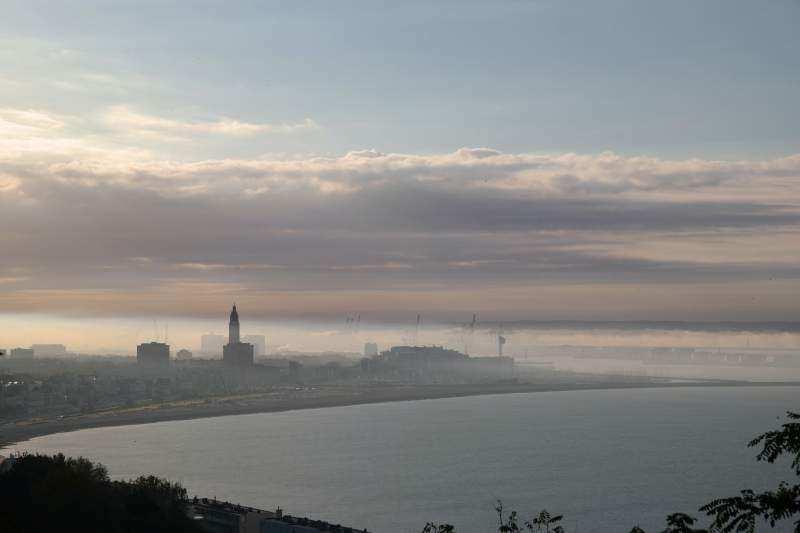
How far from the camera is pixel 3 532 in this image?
4394cm

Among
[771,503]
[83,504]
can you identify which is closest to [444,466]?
[83,504]

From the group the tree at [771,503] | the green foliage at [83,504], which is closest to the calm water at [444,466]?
the green foliage at [83,504]

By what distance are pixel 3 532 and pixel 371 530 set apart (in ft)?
135

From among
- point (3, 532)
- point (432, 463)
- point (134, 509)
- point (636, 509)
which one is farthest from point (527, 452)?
point (3, 532)

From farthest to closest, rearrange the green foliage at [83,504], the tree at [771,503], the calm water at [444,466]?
the calm water at [444,466] < the green foliage at [83,504] < the tree at [771,503]

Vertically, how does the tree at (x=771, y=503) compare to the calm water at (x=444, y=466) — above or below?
above

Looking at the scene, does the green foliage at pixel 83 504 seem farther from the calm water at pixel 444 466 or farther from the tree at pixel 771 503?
the tree at pixel 771 503

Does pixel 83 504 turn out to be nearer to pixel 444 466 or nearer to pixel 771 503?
pixel 771 503

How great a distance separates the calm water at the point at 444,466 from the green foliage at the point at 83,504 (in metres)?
22.4

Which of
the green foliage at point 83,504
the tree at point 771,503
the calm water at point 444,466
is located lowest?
the calm water at point 444,466

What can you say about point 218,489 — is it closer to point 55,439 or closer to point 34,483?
point 34,483

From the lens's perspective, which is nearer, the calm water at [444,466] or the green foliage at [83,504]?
the green foliage at [83,504]

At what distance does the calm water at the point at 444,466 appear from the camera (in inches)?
3716

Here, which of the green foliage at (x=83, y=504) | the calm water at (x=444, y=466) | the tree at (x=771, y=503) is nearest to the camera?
the tree at (x=771, y=503)
